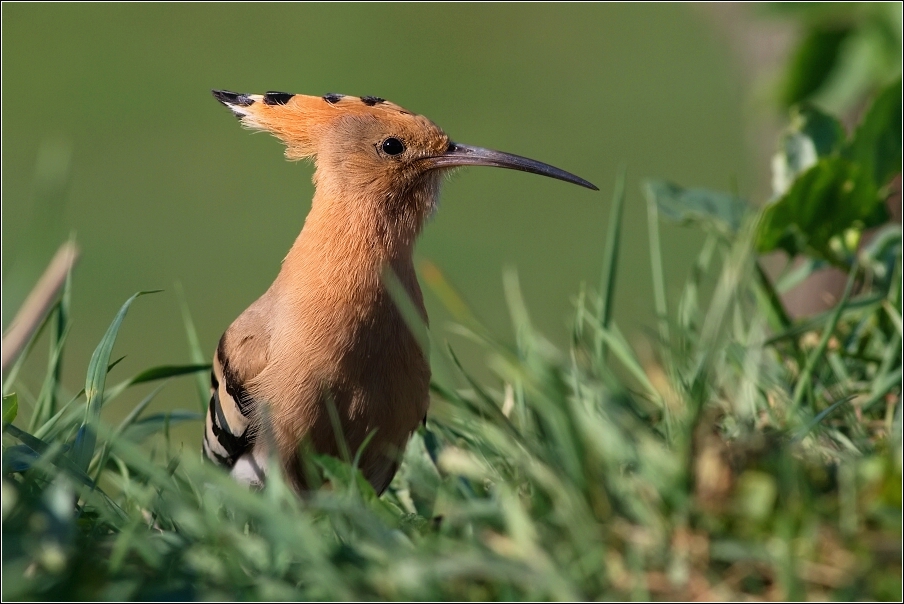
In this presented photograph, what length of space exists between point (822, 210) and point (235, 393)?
1102mm

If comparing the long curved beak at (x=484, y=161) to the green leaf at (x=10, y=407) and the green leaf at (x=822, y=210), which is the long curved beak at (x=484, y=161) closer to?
the green leaf at (x=822, y=210)

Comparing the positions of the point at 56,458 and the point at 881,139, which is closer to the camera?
the point at 56,458

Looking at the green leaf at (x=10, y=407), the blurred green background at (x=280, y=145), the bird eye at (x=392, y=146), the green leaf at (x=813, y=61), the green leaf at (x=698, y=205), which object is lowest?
the blurred green background at (x=280, y=145)

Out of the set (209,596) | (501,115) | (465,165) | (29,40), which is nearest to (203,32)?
(29,40)

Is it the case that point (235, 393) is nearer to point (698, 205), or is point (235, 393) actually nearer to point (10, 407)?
point (10, 407)

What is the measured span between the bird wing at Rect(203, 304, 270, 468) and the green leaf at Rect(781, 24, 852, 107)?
4.00ft

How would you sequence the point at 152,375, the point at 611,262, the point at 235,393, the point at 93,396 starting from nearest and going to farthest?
the point at 93,396, the point at 152,375, the point at 611,262, the point at 235,393

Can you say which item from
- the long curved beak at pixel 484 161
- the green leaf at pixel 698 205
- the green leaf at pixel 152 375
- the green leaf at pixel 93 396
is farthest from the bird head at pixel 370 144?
the green leaf at pixel 93 396

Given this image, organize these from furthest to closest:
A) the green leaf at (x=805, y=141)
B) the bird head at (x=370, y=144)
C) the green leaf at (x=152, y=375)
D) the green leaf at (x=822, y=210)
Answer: the bird head at (x=370, y=144) → the green leaf at (x=805, y=141) → the green leaf at (x=822, y=210) → the green leaf at (x=152, y=375)

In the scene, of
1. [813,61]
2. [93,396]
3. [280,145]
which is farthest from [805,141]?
[280,145]

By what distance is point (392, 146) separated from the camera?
2295 mm

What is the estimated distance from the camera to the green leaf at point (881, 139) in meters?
1.98

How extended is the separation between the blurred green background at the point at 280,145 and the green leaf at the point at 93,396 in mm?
5016

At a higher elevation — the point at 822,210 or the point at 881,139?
the point at 881,139
